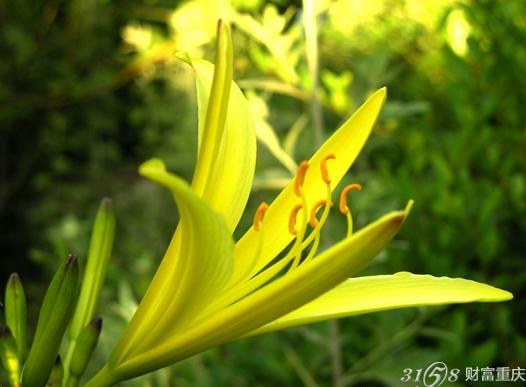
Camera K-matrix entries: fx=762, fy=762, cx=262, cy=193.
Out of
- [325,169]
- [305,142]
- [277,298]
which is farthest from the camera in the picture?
[305,142]

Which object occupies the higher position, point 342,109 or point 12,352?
point 342,109

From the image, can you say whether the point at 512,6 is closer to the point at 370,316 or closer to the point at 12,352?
the point at 370,316

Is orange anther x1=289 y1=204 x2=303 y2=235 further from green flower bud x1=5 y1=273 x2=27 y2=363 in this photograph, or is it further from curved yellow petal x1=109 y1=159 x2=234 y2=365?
green flower bud x1=5 y1=273 x2=27 y2=363

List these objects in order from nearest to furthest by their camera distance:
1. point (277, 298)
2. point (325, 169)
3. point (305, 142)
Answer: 1. point (277, 298)
2. point (325, 169)
3. point (305, 142)

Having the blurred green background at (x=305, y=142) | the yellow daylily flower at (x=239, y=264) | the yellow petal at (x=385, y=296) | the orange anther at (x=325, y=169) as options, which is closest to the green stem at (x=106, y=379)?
the yellow daylily flower at (x=239, y=264)

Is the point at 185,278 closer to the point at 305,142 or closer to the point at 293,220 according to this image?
the point at 293,220

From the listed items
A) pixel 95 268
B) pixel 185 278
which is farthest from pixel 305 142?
pixel 185 278

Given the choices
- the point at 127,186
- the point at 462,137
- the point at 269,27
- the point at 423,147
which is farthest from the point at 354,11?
the point at 127,186
